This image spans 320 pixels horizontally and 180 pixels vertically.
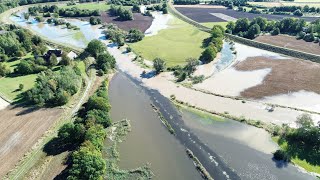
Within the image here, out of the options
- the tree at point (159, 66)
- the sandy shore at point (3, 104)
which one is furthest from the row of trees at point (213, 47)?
the sandy shore at point (3, 104)

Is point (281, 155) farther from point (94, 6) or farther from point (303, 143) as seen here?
point (94, 6)

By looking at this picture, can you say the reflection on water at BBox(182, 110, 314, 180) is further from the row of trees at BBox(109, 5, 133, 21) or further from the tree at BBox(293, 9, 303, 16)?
the tree at BBox(293, 9, 303, 16)

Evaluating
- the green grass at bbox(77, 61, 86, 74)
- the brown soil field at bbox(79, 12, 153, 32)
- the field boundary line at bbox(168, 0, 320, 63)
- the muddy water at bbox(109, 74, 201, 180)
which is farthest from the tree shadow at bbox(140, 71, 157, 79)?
the brown soil field at bbox(79, 12, 153, 32)

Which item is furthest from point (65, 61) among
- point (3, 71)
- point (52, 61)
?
point (3, 71)

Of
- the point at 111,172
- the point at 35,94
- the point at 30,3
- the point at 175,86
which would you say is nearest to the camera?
the point at 111,172

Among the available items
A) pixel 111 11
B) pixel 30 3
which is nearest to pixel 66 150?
pixel 111 11

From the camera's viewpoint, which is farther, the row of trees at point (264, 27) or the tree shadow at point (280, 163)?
the row of trees at point (264, 27)

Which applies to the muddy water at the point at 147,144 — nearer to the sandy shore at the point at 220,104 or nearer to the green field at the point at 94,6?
the sandy shore at the point at 220,104

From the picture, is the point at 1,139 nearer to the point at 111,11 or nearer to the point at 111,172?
the point at 111,172
